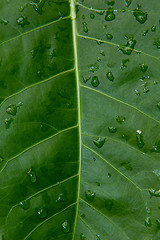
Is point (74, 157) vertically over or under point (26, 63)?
under

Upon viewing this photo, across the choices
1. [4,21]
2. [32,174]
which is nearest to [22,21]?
[4,21]

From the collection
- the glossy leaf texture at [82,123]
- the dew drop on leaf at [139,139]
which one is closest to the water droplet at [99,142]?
the glossy leaf texture at [82,123]

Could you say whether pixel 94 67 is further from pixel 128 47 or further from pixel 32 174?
pixel 32 174

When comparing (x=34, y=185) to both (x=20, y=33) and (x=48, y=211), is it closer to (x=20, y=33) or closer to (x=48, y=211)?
(x=48, y=211)

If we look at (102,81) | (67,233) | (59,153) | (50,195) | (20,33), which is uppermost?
(20,33)

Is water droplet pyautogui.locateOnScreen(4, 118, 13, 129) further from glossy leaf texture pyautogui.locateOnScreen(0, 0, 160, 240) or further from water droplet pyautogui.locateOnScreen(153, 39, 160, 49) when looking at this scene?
water droplet pyautogui.locateOnScreen(153, 39, 160, 49)

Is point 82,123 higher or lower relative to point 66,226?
higher

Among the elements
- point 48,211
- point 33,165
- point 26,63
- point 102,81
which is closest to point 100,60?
point 102,81

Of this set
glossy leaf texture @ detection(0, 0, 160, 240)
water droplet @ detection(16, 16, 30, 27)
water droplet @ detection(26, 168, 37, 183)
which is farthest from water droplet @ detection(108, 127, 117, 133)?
water droplet @ detection(16, 16, 30, 27)
